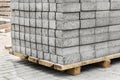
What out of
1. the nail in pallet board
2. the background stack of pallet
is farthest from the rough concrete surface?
the background stack of pallet

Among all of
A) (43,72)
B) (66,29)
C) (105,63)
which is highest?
(66,29)

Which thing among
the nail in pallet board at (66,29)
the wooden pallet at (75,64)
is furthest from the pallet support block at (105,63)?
the nail in pallet board at (66,29)

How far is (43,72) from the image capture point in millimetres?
5477

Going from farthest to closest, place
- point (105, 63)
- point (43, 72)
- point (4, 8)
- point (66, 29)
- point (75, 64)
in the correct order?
point (4, 8), point (105, 63), point (43, 72), point (75, 64), point (66, 29)

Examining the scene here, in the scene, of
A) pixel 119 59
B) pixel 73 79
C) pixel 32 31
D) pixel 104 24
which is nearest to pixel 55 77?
pixel 73 79

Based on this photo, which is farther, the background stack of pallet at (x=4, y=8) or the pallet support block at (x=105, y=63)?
the background stack of pallet at (x=4, y=8)

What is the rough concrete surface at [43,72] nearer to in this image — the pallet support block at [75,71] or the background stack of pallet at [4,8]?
the pallet support block at [75,71]

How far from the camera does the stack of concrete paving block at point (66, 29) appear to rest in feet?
16.5

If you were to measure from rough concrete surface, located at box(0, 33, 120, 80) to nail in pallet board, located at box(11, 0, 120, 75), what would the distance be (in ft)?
0.92

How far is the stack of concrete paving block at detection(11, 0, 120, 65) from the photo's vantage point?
5043mm

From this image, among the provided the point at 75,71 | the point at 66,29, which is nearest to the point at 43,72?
the point at 75,71

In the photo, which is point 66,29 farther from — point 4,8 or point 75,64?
point 4,8

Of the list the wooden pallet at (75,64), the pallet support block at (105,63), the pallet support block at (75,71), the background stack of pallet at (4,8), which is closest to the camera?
the wooden pallet at (75,64)

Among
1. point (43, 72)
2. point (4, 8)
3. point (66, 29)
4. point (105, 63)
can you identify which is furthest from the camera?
point (4, 8)
